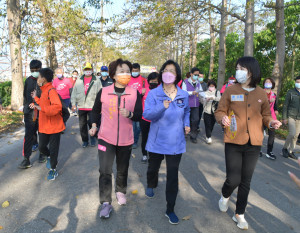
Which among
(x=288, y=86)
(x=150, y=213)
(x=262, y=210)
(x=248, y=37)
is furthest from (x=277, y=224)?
(x=288, y=86)

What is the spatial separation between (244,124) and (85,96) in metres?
4.44

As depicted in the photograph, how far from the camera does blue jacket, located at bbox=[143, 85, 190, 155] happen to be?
3.09 m

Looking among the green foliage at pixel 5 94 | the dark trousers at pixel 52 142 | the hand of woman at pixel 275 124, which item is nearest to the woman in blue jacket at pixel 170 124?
the hand of woman at pixel 275 124

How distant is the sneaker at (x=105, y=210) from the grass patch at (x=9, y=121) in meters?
6.38

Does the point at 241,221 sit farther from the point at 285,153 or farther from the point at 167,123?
the point at 285,153

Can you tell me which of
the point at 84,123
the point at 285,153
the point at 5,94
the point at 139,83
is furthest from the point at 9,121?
the point at 285,153

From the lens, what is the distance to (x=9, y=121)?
9.35 m

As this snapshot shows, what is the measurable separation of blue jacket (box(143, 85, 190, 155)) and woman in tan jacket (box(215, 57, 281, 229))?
505 millimetres

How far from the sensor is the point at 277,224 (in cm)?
313

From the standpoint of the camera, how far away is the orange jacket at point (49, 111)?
4.02 m

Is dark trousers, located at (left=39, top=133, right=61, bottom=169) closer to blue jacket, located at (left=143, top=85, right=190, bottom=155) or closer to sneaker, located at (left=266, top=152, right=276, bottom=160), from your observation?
blue jacket, located at (left=143, top=85, right=190, bottom=155)

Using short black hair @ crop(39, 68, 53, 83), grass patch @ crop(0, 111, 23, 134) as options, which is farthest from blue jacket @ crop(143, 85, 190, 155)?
grass patch @ crop(0, 111, 23, 134)

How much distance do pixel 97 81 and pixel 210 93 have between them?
10.4 feet

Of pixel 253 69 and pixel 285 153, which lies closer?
pixel 253 69
